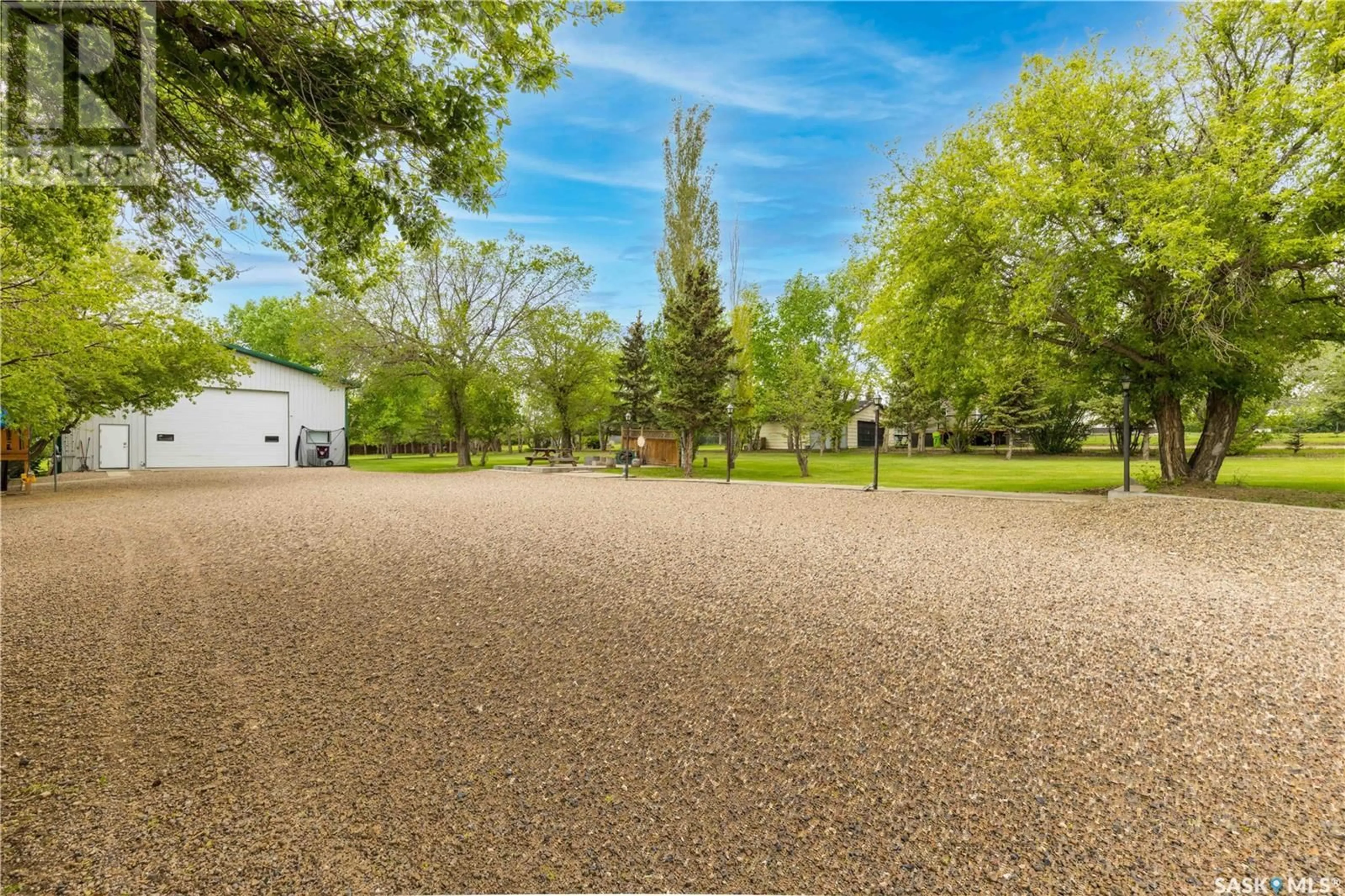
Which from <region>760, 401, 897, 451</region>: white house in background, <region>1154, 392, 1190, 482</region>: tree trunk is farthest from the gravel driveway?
<region>760, 401, 897, 451</region>: white house in background

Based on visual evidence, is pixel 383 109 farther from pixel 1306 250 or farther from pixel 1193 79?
pixel 1193 79

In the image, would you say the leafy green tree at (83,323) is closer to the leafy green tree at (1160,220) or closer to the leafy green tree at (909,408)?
the leafy green tree at (1160,220)

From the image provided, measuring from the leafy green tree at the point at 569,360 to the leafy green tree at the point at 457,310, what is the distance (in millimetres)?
683

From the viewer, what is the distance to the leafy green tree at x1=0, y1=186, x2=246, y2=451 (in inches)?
214

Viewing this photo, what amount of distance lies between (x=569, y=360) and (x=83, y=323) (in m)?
16.5

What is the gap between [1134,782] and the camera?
242 centimetres

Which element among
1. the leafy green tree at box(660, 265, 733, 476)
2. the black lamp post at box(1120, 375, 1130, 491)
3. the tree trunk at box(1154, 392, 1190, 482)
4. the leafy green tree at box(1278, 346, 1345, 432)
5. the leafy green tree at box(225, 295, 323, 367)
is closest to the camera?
the black lamp post at box(1120, 375, 1130, 491)

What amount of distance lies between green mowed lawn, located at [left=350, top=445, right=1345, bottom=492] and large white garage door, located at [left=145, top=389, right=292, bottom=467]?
3766 millimetres

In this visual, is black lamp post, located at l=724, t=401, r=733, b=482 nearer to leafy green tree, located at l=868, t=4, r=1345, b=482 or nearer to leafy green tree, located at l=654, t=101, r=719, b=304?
leafy green tree, located at l=868, t=4, r=1345, b=482

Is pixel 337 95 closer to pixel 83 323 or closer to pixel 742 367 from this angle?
pixel 83 323

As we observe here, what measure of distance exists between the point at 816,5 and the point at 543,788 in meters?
8.35

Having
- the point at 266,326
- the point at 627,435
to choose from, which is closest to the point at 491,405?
the point at 627,435
